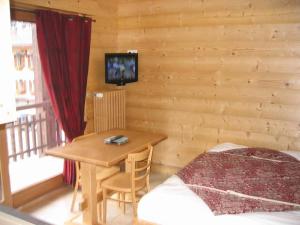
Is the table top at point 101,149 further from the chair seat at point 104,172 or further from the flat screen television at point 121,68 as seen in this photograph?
the flat screen television at point 121,68

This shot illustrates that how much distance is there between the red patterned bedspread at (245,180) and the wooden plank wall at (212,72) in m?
0.58

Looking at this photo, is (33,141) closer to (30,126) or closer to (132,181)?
(30,126)

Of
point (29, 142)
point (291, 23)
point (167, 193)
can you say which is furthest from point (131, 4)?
point (167, 193)

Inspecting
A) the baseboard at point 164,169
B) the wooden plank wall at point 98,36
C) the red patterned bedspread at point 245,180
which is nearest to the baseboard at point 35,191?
the wooden plank wall at point 98,36

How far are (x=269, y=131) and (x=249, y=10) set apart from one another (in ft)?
4.76

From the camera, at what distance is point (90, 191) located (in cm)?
285

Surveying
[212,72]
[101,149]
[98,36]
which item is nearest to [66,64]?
[98,36]

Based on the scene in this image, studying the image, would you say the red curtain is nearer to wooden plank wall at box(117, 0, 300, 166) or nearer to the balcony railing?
the balcony railing

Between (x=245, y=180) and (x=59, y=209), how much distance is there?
198cm

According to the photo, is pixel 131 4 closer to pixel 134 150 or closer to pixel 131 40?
pixel 131 40

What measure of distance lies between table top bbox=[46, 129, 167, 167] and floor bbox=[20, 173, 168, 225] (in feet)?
2.35

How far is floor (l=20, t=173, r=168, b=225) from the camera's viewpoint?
3.05 m

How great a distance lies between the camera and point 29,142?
4320 mm

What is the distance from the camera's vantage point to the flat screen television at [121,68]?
13.4 ft
